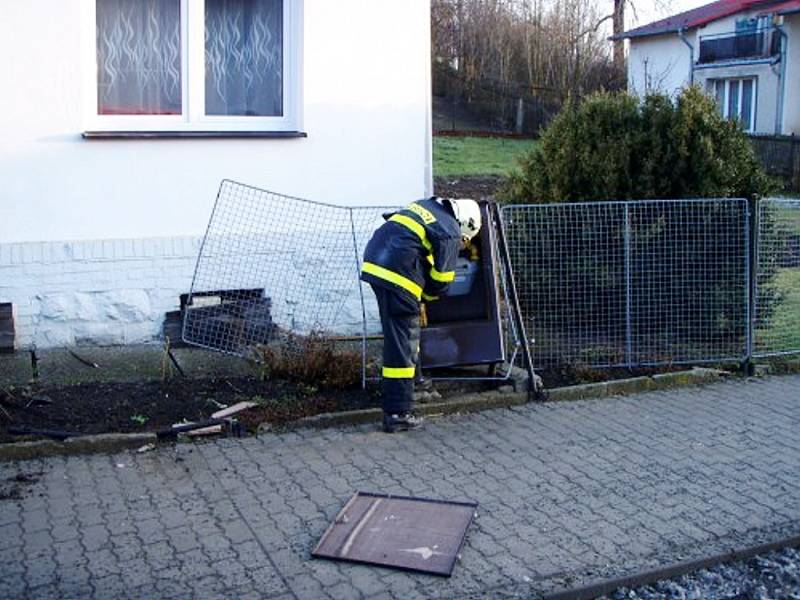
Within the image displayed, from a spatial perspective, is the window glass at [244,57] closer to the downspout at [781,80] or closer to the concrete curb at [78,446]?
the concrete curb at [78,446]

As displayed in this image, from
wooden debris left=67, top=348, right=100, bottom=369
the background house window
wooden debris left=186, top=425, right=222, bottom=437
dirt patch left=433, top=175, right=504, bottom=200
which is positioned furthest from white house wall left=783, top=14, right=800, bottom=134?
wooden debris left=186, top=425, right=222, bottom=437

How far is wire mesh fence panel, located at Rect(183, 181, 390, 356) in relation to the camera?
845cm

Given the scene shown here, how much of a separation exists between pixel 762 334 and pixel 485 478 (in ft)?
12.7

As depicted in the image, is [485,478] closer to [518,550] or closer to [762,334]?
[518,550]

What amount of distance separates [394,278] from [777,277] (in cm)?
404

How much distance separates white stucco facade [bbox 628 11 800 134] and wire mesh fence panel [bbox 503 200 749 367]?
18.0 m

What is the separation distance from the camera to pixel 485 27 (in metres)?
30.2

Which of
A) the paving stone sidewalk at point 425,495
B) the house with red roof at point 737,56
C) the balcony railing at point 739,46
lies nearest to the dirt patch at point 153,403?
the paving stone sidewalk at point 425,495

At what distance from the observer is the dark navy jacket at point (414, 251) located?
6.48 metres

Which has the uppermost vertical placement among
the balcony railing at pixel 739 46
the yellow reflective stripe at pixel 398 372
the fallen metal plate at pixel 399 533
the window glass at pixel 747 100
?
the balcony railing at pixel 739 46

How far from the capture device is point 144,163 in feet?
27.5

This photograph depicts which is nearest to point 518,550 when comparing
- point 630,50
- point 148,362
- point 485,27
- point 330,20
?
point 148,362

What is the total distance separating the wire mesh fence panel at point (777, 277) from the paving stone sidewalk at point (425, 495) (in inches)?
61.4

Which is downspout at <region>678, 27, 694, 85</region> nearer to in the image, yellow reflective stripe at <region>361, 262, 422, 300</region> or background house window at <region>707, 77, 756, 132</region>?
background house window at <region>707, 77, 756, 132</region>
